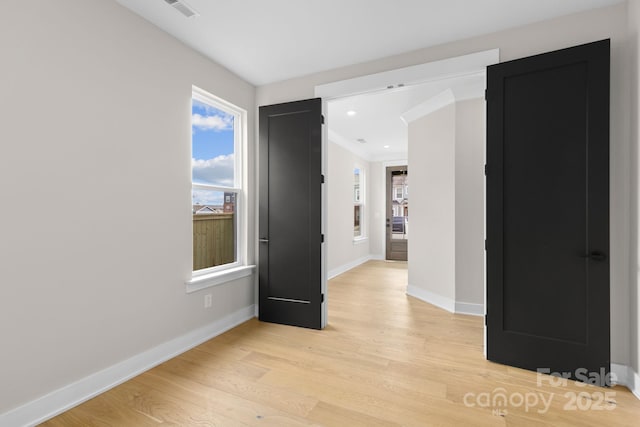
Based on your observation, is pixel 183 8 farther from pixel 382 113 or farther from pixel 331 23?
pixel 382 113

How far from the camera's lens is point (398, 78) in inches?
115

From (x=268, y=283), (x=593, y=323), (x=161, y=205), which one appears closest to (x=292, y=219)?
(x=268, y=283)

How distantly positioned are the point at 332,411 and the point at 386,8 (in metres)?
2.82

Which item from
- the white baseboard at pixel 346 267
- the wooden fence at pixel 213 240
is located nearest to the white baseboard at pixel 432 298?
the white baseboard at pixel 346 267

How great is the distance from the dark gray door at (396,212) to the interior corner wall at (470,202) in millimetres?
4011

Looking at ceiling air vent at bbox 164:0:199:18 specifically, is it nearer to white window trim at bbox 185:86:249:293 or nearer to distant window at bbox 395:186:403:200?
white window trim at bbox 185:86:249:293

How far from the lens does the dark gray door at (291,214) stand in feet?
10.7

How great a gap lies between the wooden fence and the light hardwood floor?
30.9 inches

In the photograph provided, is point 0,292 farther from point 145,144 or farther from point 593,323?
point 593,323

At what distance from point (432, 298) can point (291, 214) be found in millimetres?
2357

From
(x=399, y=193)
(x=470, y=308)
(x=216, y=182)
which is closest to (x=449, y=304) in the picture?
(x=470, y=308)

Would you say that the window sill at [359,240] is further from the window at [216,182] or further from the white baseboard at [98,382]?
the white baseboard at [98,382]

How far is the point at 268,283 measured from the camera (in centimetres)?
347

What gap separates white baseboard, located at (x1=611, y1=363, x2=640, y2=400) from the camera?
80.9 inches
